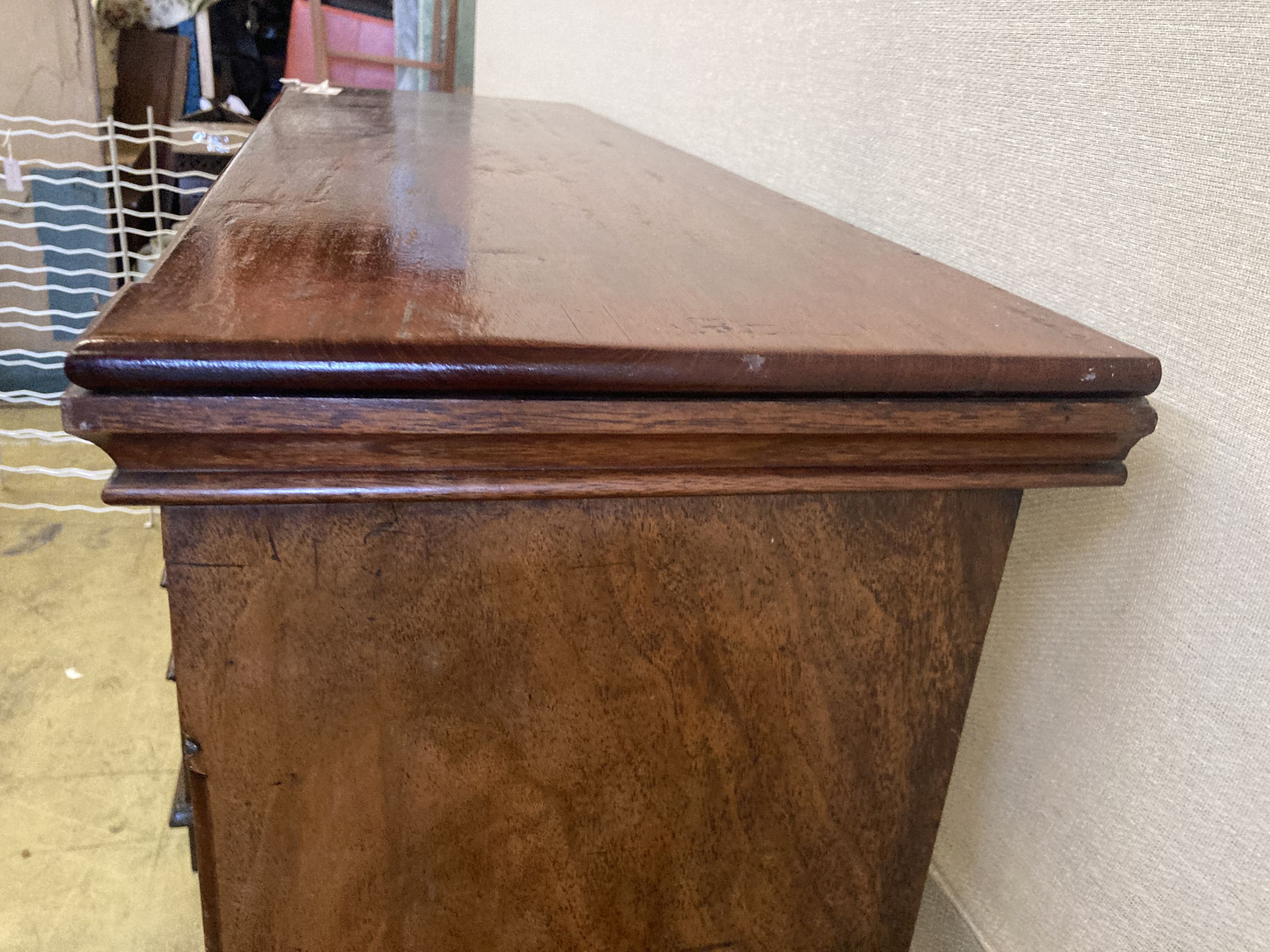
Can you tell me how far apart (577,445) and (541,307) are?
0.21ft

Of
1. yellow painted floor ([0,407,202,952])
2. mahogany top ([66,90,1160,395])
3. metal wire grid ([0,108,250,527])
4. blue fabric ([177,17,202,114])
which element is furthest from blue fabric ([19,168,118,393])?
mahogany top ([66,90,1160,395])

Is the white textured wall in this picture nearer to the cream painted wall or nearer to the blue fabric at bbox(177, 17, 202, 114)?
the cream painted wall

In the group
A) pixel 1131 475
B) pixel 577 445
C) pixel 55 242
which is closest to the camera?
pixel 577 445

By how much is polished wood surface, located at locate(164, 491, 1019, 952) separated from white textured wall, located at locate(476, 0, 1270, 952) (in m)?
0.07

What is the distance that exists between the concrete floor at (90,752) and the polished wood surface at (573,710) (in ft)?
0.67

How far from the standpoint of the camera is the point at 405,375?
12.2 inches

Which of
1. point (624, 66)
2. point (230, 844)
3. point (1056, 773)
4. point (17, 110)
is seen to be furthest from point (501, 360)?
point (17, 110)

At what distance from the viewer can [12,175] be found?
2203 millimetres

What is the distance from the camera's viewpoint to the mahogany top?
309 millimetres

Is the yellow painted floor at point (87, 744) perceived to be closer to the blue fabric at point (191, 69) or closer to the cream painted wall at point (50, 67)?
the cream painted wall at point (50, 67)

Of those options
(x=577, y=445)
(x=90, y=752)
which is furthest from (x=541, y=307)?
(x=90, y=752)

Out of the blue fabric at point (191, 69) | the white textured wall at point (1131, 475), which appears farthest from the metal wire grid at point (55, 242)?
the white textured wall at point (1131, 475)

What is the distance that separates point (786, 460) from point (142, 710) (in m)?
1.29

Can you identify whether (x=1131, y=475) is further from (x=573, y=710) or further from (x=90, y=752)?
(x=90, y=752)
